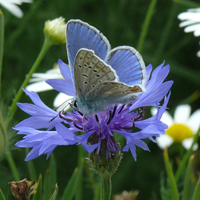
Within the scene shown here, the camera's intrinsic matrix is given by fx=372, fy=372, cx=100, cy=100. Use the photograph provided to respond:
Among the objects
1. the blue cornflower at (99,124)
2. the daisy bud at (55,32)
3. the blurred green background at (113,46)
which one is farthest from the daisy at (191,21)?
the blue cornflower at (99,124)

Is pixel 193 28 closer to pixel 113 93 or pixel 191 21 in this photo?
pixel 191 21

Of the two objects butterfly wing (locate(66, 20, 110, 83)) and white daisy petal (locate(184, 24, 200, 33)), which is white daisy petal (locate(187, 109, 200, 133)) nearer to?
white daisy petal (locate(184, 24, 200, 33))

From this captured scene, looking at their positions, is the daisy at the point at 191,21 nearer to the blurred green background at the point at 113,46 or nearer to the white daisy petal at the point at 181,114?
the blurred green background at the point at 113,46

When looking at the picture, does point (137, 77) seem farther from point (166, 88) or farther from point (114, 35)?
point (114, 35)

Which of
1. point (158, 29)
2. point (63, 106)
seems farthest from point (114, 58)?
point (158, 29)

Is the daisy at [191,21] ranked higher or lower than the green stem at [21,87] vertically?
higher

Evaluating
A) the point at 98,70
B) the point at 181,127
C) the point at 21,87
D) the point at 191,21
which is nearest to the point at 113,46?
the point at 181,127
